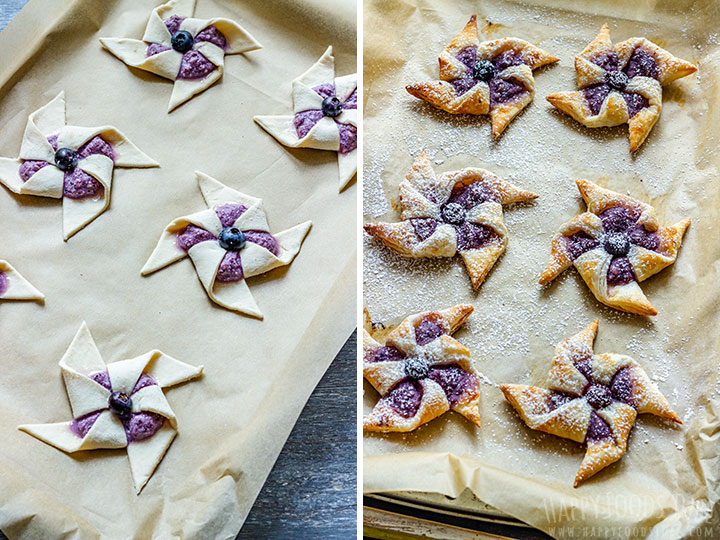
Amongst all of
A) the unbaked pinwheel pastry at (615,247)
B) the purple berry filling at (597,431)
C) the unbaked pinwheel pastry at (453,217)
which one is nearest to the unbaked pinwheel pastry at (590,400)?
Result: the purple berry filling at (597,431)

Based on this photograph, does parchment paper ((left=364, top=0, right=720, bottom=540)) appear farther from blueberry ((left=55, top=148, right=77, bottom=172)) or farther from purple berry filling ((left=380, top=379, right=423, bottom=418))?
blueberry ((left=55, top=148, right=77, bottom=172))

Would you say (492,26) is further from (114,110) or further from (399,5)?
(114,110)

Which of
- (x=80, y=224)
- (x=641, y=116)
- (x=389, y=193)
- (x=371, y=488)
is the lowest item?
(x=371, y=488)

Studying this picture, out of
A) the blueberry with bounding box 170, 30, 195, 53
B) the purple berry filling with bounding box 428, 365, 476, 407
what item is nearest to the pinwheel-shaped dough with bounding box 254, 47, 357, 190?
the blueberry with bounding box 170, 30, 195, 53

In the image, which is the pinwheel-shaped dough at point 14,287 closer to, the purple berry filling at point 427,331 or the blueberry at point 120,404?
the blueberry at point 120,404

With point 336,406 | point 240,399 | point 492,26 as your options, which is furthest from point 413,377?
point 492,26

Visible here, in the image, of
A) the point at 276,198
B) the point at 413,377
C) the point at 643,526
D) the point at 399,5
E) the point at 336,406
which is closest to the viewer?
the point at 643,526

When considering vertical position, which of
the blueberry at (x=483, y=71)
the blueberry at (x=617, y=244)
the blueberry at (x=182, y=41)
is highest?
the blueberry at (x=483, y=71)
